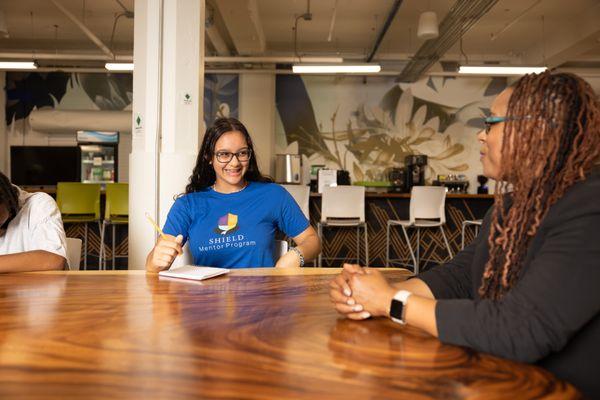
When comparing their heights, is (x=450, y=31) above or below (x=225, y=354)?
above

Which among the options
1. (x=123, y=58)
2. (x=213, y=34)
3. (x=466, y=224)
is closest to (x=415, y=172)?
(x=466, y=224)

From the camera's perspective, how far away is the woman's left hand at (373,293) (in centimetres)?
102

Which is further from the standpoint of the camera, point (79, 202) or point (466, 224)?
point (466, 224)

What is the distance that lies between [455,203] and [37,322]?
5885 millimetres

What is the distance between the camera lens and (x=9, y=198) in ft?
5.70

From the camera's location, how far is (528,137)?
95 centimetres

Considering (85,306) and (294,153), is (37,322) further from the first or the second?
(294,153)

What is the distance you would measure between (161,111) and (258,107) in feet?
16.4

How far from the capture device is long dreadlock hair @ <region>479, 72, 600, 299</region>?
93 centimetres

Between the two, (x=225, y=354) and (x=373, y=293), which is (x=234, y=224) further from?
(x=225, y=354)

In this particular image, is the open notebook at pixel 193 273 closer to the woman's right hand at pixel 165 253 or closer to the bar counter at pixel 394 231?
the woman's right hand at pixel 165 253

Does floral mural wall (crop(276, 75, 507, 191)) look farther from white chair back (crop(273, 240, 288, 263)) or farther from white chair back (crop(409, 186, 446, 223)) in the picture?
white chair back (crop(273, 240, 288, 263))

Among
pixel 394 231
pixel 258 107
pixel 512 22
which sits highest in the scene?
pixel 512 22

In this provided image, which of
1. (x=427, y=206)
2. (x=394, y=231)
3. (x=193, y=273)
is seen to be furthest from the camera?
(x=394, y=231)
